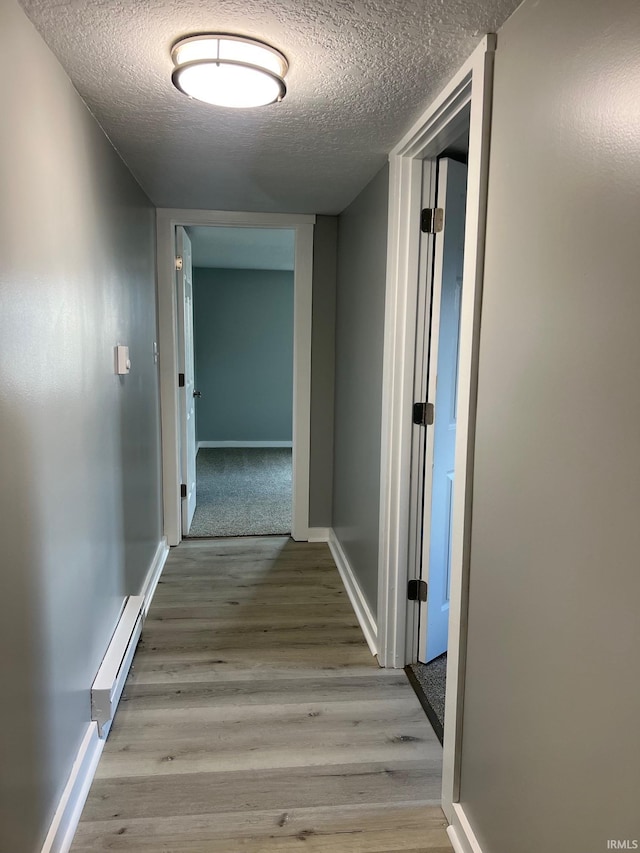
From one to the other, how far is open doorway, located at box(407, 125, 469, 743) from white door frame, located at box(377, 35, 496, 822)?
0.06 metres

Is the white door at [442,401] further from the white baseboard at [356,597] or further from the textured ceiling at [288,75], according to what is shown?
the textured ceiling at [288,75]

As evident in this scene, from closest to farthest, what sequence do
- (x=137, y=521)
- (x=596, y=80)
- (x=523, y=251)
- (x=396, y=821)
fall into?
(x=596, y=80)
(x=523, y=251)
(x=396, y=821)
(x=137, y=521)

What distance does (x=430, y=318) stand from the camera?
2.28 m

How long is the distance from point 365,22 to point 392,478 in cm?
155

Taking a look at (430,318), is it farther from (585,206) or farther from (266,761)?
(266,761)

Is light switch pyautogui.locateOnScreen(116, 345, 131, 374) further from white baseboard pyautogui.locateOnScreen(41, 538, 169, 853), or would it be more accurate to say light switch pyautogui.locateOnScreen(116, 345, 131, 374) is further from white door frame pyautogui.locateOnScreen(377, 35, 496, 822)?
white baseboard pyautogui.locateOnScreen(41, 538, 169, 853)

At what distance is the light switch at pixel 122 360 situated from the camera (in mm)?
2293

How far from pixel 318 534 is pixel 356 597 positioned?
3.16 feet

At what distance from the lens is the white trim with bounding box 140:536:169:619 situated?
115 inches

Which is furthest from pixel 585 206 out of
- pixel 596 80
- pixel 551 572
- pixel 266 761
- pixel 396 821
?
pixel 266 761

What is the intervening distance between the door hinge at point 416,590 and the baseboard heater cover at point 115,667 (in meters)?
1.13

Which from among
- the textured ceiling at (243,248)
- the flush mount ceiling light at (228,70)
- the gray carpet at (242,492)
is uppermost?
the textured ceiling at (243,248)

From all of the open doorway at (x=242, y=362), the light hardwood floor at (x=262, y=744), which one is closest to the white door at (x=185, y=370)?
the light hardwood floor at (x=262, y=744)

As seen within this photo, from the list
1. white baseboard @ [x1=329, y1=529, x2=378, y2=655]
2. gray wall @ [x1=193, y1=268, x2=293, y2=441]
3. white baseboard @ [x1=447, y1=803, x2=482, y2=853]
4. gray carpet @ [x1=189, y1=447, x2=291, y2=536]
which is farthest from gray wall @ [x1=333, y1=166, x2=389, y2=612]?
gray wall @ [x1=193, y1=268, x2=293, y2=441]
